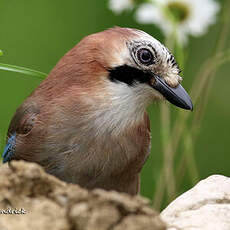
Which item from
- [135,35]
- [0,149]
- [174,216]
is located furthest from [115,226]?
[0,149]

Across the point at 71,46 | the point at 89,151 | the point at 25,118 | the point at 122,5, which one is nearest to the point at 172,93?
the point at 89,151

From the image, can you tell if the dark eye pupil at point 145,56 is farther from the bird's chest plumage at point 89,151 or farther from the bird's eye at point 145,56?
the bird's chest plumage at point 89,151

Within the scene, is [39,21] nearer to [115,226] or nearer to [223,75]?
[223,75]

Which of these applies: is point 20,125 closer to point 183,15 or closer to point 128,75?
point 128,75

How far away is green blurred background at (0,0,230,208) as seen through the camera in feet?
14.7

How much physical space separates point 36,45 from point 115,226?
3257 millimetres

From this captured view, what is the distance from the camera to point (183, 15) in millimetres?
3439

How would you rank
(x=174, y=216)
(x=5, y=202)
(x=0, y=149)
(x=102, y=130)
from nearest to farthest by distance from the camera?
(x=5, y=202)
(x=174, y=216)
(x=102, y=130)
(x=0, y=149)

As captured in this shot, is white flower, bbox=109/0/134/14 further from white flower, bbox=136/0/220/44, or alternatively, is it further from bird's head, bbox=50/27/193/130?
bird's head, bbox=50/27/193/130

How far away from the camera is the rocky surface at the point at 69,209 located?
1507 mm

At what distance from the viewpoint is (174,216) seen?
1.92 meters

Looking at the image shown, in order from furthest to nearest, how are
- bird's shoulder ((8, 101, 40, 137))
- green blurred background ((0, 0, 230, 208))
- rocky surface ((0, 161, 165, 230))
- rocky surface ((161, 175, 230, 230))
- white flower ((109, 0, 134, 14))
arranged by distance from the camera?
green blurred background ((0, 0, 230, 208))
white flower ((109, 0, 134, 14))
bird's shoulder ((8, 101, 40, 137))
rocky surface ((161, 175, 230, 230))
rocky surface ((0, 161, 165, 230))

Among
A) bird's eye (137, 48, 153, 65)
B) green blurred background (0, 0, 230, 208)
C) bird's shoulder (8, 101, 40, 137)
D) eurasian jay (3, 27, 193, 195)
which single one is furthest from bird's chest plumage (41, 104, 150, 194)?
green blurred background (0, 0, 230, 208)

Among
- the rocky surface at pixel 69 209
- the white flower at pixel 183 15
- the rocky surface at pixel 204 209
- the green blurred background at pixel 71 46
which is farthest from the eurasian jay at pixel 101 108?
the green blurred background at pixel 71 46
